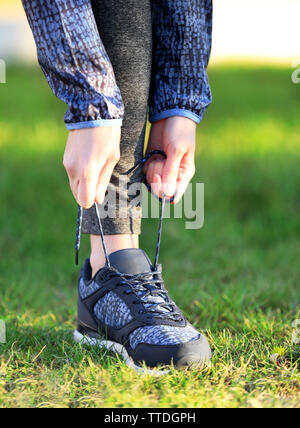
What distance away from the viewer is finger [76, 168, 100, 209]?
4.12 feet

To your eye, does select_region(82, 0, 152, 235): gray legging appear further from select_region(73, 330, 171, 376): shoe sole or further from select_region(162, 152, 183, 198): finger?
select_region(73, 330, 171, 376): shoe sole

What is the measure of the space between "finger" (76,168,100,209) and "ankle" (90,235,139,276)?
0.92 feet

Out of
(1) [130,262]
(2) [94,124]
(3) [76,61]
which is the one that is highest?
(3) [76,61]

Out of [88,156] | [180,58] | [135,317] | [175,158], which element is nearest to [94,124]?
[88,156]

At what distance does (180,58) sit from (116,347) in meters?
0.81

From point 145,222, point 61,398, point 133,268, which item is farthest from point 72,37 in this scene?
point 145,222

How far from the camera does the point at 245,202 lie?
3.10 meters

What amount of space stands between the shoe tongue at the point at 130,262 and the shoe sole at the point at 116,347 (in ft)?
0.66

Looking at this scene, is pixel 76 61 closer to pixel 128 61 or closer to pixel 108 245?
pixel 128 61

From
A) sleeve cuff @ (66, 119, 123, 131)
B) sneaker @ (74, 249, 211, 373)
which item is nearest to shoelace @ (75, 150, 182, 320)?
sneaker @ (74, 249, 211, 373)

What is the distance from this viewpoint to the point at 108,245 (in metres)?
1.56

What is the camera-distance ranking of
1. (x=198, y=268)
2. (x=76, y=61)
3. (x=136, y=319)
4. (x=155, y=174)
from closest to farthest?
(x=76, y=61) < (x=136, y=319) < (x=155, y=174) < (x=198, y=268)

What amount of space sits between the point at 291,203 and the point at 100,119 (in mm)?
2037

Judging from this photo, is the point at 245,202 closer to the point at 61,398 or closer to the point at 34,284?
the point at 34,284
